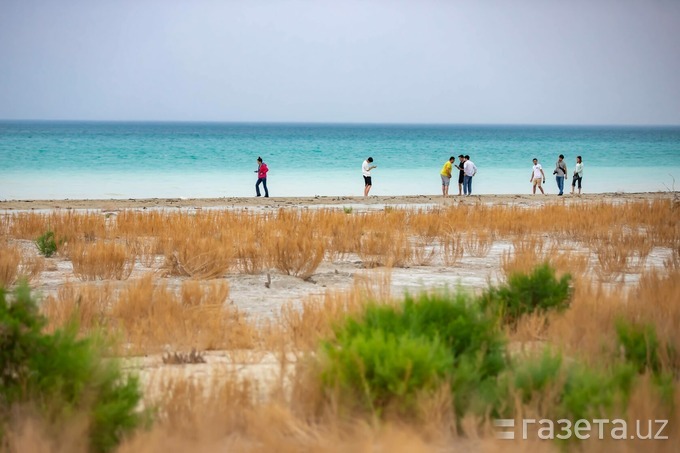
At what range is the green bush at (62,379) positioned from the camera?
4.29 metres

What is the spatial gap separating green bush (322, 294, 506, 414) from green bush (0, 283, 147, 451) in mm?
1177

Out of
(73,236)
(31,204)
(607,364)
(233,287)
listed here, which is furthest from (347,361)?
(31,204)

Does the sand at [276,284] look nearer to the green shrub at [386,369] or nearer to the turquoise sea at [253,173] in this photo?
the green shrub at [386,369]

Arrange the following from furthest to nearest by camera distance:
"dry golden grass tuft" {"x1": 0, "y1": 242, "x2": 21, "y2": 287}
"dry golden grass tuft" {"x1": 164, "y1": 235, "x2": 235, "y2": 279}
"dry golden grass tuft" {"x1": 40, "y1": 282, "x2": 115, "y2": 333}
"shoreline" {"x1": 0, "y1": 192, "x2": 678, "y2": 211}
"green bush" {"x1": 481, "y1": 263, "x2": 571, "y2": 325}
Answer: "shoreline" {"x1": 0, "y1": 192, "x2": 678, "y2": 211} < "dry golden grass tuft" {"x1": 164, "y1": 235, "x2": 235, "y2": 279} < "dry golden grass tuft" {"x1": 0, "y1": 242, "x2": 21, "y2": 287} < "green bush" {"x1": 481, "y1": 263, "x2": 571, "y2": 325} < "dry golden grass tuft" {"x1": 40, "y1": 282, "x2": 115, "y2": 333}

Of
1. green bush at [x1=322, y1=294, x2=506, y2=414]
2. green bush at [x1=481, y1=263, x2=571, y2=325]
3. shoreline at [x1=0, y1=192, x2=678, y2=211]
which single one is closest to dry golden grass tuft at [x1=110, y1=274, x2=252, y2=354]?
green bush at [x1=322, y1=294, x2=506, y2=414]

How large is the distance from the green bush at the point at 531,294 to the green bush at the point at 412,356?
5.07 ft

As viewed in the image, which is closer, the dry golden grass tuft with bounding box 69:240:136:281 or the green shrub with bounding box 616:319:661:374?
the green shrub with bounding box 616:319:661:374

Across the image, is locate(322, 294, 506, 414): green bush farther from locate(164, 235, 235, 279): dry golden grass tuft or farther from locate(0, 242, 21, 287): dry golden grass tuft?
locate(0, 242, 21, 287): dry golden grass tuft

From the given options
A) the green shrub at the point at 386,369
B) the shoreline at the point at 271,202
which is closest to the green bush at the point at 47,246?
the green shrub at the point at 386,369

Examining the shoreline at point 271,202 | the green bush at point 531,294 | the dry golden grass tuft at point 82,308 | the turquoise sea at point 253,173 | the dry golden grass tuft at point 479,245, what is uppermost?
the green bush at point 531,294

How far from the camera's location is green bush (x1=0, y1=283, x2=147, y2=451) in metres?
4.29

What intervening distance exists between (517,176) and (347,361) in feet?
147

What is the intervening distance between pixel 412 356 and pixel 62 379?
1.99m

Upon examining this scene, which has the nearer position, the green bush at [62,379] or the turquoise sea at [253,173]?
the green bush at [62,379]
